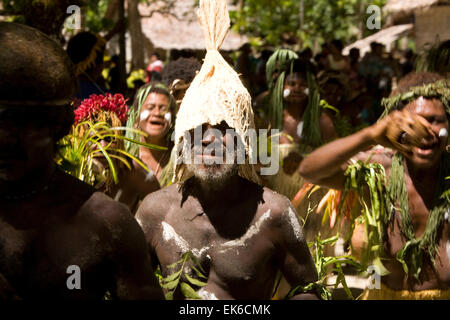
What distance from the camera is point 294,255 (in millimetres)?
3227

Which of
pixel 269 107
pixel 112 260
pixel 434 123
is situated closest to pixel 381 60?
pixel 269 107

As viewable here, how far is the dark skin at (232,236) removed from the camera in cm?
324

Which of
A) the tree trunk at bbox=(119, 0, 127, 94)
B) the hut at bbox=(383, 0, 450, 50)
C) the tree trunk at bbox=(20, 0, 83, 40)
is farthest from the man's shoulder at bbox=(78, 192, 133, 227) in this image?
the hut at bbox=(383, 0, 450, 50)

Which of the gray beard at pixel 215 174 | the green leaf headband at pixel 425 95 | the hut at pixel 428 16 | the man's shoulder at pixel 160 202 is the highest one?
the hut at pixel 428 16

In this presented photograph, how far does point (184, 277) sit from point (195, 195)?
37 cm

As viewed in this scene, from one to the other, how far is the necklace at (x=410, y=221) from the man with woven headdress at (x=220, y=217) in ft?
2.83

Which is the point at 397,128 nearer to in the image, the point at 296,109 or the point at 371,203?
the point at 371,203

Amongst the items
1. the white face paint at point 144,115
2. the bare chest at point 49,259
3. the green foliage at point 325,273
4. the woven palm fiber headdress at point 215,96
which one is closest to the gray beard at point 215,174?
the woven palm fiber headdress at point 215,96

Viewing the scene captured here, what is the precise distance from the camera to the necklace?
3891 mm

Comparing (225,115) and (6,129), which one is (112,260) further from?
(225,115)

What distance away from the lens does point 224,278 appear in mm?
3266

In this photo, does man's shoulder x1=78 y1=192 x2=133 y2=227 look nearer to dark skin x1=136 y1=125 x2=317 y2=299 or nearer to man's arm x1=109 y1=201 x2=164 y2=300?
man's arm x1=109 y1=201 x2=164 y2=300

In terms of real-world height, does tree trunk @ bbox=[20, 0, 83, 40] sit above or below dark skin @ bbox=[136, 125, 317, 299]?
above

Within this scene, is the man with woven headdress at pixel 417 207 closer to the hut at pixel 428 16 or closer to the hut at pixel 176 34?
the hut at pixel 428 16
